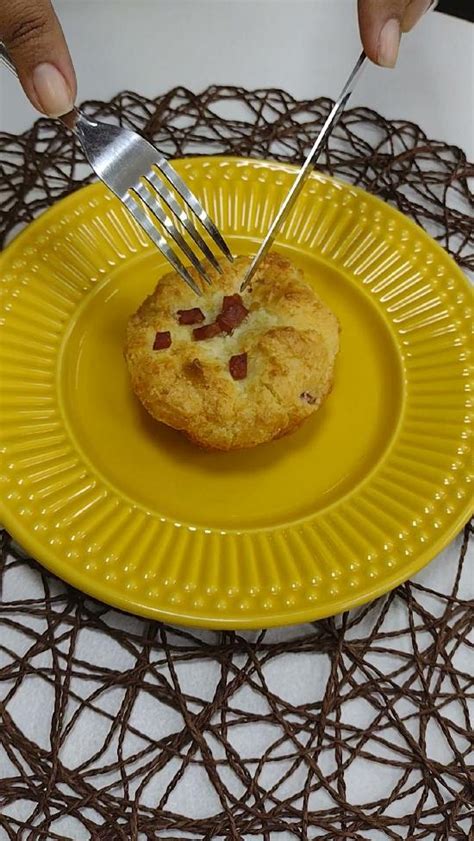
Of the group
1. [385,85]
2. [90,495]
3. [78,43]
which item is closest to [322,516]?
[90,495]

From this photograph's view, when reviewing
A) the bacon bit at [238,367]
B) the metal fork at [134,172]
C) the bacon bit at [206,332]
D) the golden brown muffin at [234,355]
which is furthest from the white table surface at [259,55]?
the bacon bit at [238,367]

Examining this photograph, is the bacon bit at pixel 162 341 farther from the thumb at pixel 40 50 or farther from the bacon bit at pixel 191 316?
the thumb at pixel 40 50

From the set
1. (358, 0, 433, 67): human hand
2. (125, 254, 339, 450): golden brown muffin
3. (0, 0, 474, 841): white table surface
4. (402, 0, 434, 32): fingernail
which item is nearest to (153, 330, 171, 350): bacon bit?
(125, 254, 339, 450): golden brown muffin

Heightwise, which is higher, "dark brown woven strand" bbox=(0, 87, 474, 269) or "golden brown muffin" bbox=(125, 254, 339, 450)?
"dark brown woven strand" bbox=(0, 87, 474, 269)

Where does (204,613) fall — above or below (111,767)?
above

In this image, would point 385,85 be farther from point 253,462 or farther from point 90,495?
point 90,495

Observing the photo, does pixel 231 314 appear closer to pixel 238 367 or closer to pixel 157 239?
pixel 238 367

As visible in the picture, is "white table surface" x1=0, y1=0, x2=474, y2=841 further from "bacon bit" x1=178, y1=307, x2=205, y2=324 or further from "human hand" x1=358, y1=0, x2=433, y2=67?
"bacon bit" x1=178, y1=307, x2=205, y2=324
